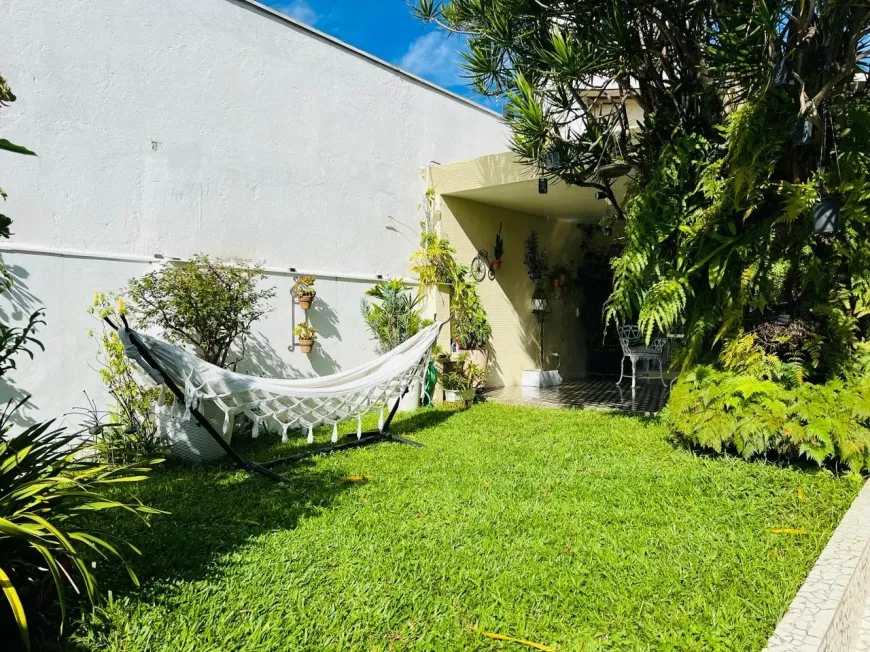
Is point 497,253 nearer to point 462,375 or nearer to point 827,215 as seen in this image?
point 462,375

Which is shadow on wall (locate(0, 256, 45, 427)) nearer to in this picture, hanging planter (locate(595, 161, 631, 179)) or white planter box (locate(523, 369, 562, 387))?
hanging planter (locate(595, 161, 631, 179))

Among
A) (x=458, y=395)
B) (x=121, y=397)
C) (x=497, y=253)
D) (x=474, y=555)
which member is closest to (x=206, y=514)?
(x=474, y=555)

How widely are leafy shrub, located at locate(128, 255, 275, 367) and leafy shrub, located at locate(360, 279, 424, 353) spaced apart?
1.83 meters

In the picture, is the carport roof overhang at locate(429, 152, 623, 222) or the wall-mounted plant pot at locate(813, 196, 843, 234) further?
the carport roof overhang at locate(429, 152, 623, 222)

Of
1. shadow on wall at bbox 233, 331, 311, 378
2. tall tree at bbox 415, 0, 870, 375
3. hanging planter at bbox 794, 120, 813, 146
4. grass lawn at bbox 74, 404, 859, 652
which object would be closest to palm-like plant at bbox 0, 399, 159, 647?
grass lawn at bbox 74, 404, 859, 652

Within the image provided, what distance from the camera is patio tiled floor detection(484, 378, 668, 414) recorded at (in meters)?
6.92

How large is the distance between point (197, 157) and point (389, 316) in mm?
2691

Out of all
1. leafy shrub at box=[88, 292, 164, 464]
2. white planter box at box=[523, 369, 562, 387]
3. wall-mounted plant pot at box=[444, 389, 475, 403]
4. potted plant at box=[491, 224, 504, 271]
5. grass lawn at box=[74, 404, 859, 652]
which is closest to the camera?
grass lawn at box=[74, 404, 859, 652]

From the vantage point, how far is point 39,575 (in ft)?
7.41

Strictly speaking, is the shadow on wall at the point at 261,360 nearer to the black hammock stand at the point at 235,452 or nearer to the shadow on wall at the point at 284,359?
the shadow on wall at the point at 284,359

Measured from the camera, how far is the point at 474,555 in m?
2.73

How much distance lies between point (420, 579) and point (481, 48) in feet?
16.0

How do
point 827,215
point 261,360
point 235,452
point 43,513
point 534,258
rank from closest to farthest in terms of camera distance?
point 43,513 → point 827,215 → point 235,452 → point 261,360 → point 534,258

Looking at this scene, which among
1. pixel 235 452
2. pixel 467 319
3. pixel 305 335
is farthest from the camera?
pixel 467 319
